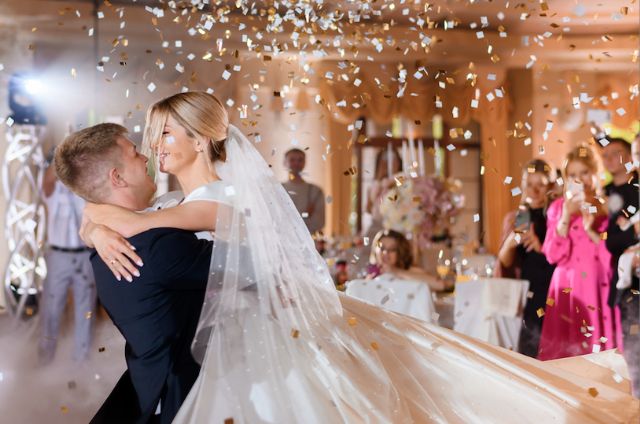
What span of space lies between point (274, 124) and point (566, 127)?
3034 mm

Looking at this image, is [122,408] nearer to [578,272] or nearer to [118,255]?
[118,255]

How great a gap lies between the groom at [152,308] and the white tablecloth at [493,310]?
2.64 m

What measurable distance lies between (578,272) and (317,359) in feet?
8.07

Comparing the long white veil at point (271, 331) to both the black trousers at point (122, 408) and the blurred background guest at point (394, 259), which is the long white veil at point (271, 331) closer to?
the black trousers at point (122, 408)

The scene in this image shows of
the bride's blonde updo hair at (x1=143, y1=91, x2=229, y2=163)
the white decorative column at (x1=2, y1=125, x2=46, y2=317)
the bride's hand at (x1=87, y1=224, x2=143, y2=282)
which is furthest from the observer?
the white decorative column at (x1=2, y1=125, x2=46, y2=317)

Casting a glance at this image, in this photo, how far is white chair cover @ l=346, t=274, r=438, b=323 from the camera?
4129mm

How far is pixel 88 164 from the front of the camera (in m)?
2.11

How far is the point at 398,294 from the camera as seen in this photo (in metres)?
4.19

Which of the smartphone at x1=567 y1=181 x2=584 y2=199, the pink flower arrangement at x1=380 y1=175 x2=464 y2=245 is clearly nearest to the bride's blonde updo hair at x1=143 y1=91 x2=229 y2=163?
the smartphone at x1=567 y1=181 x2=584 y2=199

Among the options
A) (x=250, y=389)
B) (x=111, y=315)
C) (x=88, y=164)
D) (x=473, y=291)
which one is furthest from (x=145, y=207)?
(x=473, y=291)

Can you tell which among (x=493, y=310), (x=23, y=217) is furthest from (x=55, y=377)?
(x=23, y=217)

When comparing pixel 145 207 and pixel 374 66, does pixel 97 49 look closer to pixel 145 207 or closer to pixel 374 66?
pixel 374 66

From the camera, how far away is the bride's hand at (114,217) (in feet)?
6.59

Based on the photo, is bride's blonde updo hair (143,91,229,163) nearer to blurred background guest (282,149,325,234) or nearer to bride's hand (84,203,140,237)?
bride's hand (84,203,140,237)
